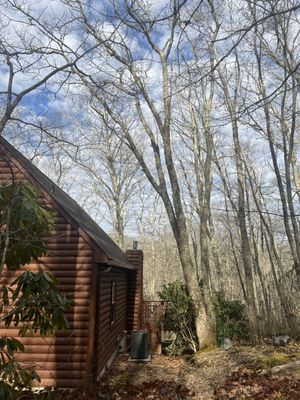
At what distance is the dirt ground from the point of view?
25.1 feet

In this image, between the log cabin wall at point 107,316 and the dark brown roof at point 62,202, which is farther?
the log cabin wall at point 107,316

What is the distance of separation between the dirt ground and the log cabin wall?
0.50 meters

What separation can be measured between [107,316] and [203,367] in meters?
2.80

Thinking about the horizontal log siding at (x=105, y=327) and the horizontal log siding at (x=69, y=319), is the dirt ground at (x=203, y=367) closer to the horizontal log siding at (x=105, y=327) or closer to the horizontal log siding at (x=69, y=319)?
the horizontal log siding at (x=105, y=327)

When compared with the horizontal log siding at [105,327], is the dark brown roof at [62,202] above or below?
above

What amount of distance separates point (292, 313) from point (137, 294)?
6176mm

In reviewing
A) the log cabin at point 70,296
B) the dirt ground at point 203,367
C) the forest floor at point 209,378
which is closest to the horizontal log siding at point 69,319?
the log cabin at point 70,296

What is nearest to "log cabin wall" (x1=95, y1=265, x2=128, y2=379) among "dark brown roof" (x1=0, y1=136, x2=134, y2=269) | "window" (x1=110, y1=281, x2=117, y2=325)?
"window" (x1=110, y1=281, x2=117, y2=325)

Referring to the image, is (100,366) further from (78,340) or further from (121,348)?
(121,348)

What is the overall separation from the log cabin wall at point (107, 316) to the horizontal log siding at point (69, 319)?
46 cm

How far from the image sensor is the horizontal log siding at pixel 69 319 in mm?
7156

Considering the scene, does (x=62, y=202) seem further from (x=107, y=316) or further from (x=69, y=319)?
(x=107, y=316)

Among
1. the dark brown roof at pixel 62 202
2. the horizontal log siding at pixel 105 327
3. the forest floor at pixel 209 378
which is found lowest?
the forest floor at pixel 209 378

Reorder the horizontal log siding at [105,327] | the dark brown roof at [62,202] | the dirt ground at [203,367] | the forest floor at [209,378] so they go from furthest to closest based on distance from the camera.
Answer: the horizontal log siding at [105,327] → the dark brown roof at [62,202] → the dirt ground at [203,367] → the forest floor at [209,378]
